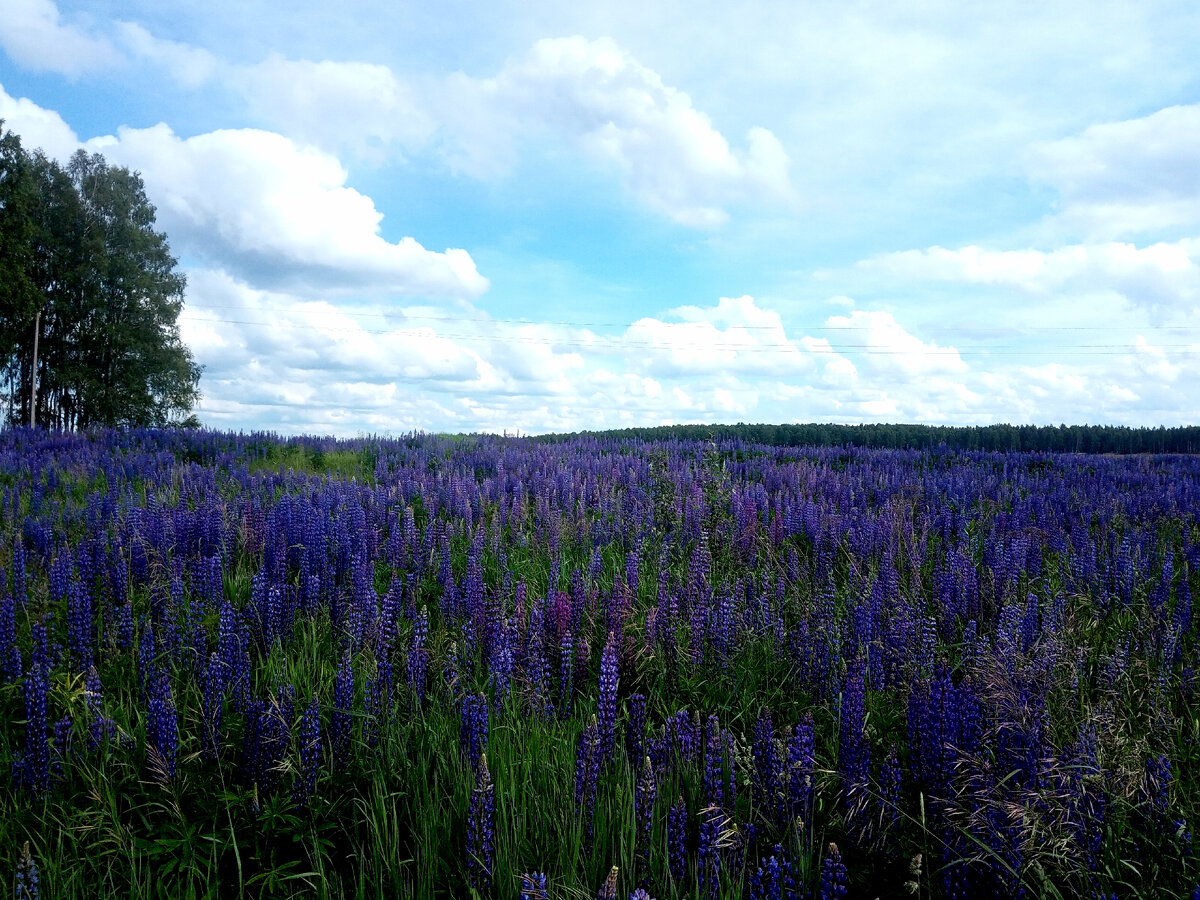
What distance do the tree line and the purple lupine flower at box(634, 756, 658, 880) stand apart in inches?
1631

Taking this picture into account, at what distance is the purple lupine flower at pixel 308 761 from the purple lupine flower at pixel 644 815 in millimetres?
1441

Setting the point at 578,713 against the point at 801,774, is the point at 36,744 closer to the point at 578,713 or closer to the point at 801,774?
the point at 578,713

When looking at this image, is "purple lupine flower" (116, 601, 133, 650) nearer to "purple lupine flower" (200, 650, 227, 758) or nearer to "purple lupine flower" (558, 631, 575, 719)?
"purple lupine flower" (200, 650, 227, 758)

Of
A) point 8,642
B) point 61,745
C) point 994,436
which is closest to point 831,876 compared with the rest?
point 61,745

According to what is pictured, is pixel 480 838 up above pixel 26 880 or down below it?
above

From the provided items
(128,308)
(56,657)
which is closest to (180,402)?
(128,308)

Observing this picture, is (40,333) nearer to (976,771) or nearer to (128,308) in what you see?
(128,308)

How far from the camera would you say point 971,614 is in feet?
20.6

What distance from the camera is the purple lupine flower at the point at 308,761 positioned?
321cm

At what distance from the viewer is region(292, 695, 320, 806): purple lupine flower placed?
10.5ft

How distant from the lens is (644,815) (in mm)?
2758

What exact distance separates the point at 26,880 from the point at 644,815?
2.33m

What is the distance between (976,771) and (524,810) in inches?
75.0

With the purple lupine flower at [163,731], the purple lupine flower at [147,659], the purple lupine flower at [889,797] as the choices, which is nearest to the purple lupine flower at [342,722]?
the purple lupine flower at [163,731]
